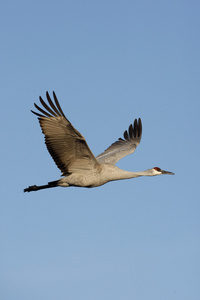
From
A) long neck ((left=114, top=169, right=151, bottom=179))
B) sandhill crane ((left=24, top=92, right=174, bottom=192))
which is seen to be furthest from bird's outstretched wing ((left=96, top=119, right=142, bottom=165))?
long neck ((left=114, top=169, right=151, bottom=179))

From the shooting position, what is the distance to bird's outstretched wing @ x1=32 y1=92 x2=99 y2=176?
10969 millimetres

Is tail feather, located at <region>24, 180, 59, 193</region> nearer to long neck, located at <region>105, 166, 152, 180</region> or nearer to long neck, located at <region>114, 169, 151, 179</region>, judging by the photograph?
long neck, located at <region>105, 166, 152, 180</region>

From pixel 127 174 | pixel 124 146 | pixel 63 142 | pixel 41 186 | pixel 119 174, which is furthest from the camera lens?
pixel 124 146

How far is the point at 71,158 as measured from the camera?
38.8 feet

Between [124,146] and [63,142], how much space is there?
4514mm

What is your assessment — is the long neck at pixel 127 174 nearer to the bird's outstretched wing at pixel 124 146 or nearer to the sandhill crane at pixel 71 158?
the sandhill crane at pixel 71 158

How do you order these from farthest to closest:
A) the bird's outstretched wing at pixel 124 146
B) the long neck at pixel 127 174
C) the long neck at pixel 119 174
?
1. the bird's outstretched wing at pixel 124 146
2. the long neck at pixel 127 174
3. the long neck at pixel 119 174

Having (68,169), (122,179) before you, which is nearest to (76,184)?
(68,169)

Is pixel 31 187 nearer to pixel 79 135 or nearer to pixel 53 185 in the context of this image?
Result: pixel 53 185

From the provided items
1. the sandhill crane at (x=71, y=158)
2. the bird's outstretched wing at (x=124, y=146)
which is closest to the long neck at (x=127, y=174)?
the sandhill crane at (x=71, y=158)

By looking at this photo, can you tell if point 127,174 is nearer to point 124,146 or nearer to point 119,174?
point 119,174

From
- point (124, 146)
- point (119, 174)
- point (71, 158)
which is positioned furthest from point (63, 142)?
point (124, 146)

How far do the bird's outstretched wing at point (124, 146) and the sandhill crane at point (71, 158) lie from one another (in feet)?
0.28

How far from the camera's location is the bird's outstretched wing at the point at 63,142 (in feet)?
36.0
